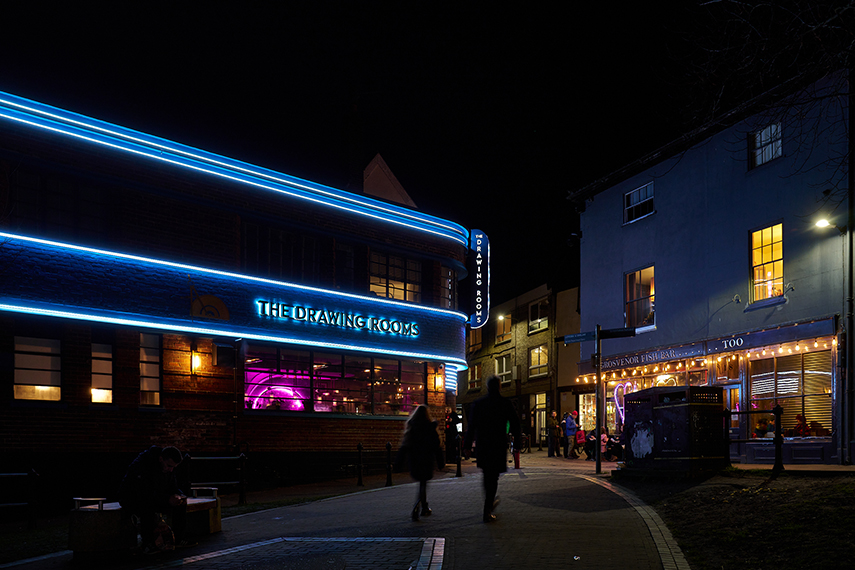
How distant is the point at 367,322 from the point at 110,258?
294 inches

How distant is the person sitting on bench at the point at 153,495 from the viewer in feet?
29.1

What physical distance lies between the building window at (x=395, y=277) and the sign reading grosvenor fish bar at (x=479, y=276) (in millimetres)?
2116

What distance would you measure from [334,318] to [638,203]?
1054 cm

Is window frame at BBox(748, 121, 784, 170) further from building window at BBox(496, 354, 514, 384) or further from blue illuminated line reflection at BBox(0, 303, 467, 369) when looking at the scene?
building window at BBox(496, 354, 514, 384)

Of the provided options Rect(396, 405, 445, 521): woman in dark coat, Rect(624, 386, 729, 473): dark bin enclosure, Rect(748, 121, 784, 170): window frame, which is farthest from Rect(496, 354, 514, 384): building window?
Rect(396, 405, 445, 521): woman in dark coat

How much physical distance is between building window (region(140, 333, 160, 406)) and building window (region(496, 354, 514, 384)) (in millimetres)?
29933

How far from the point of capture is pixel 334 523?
1073 centimetres

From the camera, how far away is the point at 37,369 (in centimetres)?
1585

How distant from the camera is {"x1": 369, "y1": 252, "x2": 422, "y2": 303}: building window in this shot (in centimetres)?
2283

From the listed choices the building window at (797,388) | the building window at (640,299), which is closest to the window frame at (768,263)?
the building window at (797,388)

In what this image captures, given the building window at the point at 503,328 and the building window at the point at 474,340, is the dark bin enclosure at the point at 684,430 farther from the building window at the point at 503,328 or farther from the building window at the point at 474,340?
the building window at the point at 474,340

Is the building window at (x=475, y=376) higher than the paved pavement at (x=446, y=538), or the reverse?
the paved pavement at (x=446, y=538)

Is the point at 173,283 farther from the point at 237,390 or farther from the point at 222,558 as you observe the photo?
the point at 222,558

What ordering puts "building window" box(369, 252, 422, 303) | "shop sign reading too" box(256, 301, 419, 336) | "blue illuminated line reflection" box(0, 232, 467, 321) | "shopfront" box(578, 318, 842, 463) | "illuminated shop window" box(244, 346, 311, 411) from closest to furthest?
1. "blue illuminated line reflection" box(0, 232, 467, 321)
2. "shopfront" box(578, 318, 842, 463)
3. "illuminated shop window" box(244, 346, 311, 411)
4. "shop sign reading too" box(256, 301, 419, 336)
5. "building window" box(369, 252, 422, 303)
